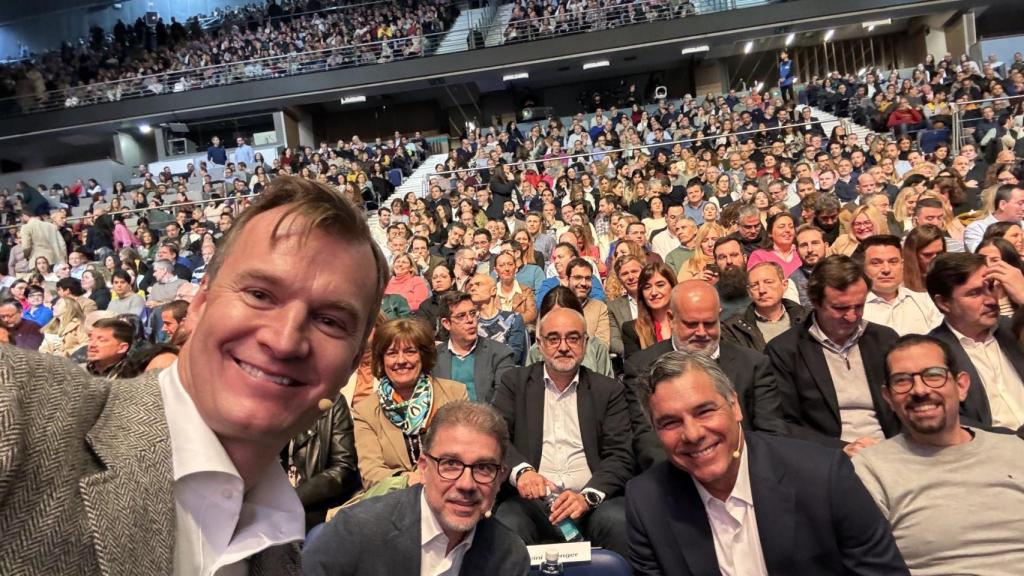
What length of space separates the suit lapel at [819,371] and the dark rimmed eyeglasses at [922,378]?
0.76m

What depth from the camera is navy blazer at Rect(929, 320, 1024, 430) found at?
2893 mm

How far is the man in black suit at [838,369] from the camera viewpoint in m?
3.12

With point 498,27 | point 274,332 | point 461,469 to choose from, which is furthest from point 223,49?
point 274,332

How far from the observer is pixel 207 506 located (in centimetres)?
79

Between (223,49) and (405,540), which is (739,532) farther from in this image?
(223,49)

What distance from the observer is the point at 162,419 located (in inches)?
29.4

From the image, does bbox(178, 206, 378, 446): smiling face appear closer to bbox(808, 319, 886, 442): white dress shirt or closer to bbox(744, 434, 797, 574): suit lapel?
bbox(744, 434, 797, 574): suit lapel

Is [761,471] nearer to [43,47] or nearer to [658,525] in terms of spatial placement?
[658,525]

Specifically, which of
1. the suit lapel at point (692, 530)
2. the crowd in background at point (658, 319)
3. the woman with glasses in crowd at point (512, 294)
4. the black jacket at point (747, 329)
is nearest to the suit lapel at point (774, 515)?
the suit lapel at point (692, 530)

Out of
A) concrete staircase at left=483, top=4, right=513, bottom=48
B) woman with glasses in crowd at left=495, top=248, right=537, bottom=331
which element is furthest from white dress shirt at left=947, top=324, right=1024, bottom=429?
concrete staircase at left=483, top=4, right=513, bottom=48

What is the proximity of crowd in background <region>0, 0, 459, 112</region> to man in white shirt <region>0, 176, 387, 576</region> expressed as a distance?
19.7 metres

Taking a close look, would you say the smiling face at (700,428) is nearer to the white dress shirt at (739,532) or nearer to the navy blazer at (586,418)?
the white dress shirt at (739,532)

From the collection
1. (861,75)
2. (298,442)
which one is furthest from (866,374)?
(861,75)

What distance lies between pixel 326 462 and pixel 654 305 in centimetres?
210
